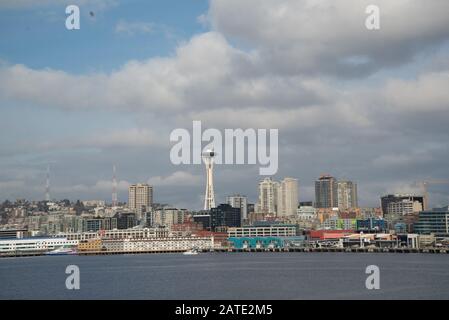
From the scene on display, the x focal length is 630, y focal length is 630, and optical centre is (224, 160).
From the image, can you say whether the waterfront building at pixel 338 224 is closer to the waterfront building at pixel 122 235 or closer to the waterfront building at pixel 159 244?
the waterfront building at pixel 159 244

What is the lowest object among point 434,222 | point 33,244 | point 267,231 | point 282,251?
point 282,251

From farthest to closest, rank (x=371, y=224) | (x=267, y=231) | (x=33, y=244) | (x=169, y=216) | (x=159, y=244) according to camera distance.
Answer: (x=169, y=216) → (x=371, y=224) → (x=267, y=231) → (x=159, y=244) → (x=33, y=244)

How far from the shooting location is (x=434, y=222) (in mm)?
72188

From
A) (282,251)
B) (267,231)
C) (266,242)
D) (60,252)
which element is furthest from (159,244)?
(267,231)

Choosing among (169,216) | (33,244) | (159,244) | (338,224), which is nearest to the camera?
(33,244)

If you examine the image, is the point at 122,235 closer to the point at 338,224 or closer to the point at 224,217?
the point at 224,217

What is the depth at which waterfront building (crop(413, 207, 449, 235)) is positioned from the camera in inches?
2793

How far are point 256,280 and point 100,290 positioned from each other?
6927 mm

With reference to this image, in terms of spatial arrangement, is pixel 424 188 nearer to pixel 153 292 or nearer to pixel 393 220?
pixel 393 220

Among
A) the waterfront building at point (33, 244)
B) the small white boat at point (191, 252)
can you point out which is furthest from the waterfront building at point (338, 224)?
the waterfront building at point (33, 244)

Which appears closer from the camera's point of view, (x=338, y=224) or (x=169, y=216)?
(x=338, y=224)

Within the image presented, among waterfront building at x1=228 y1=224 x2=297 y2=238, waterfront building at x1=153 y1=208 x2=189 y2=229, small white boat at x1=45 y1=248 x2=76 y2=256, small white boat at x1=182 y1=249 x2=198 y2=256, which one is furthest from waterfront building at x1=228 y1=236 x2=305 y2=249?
waterfront building at x1=153 y1=208 x2=189 y2=229
